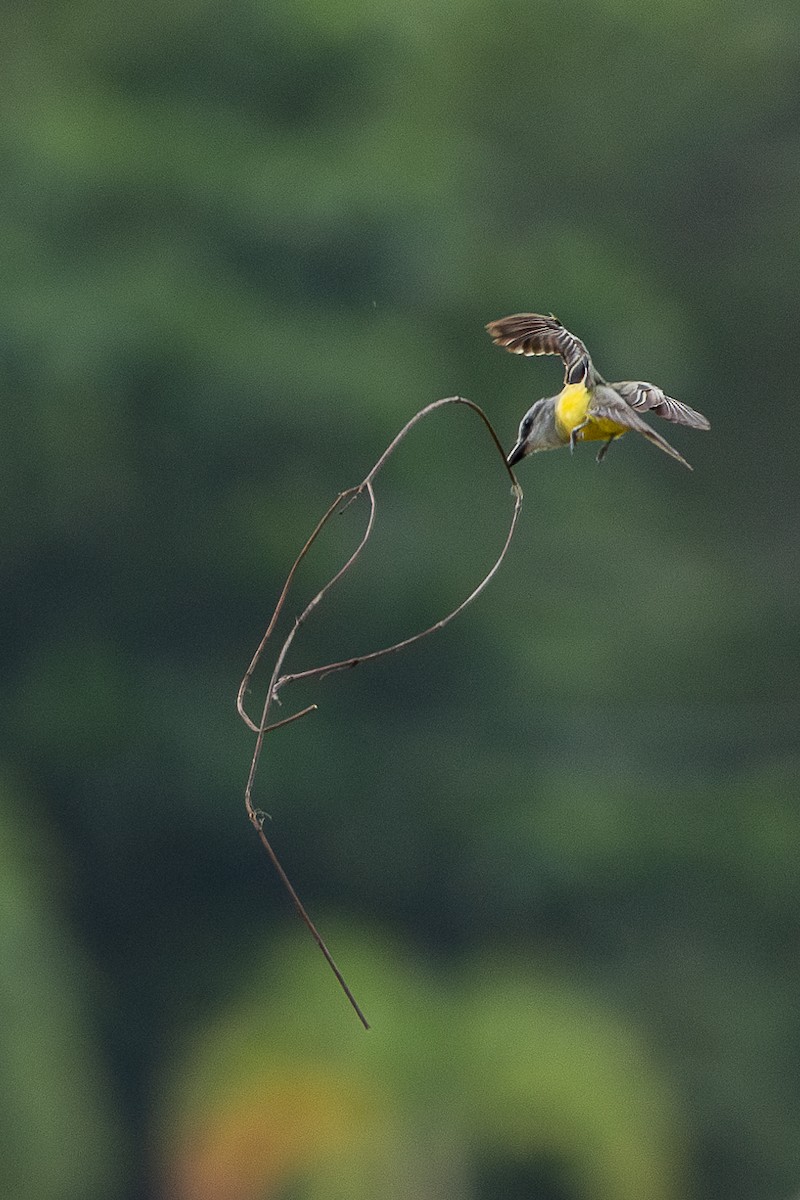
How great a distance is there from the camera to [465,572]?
698 centimetres

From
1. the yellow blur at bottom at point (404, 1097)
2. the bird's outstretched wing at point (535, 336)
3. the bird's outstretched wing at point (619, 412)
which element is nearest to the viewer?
the bird's outstretched wing at point (619, 412)

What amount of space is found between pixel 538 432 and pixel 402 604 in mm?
5834

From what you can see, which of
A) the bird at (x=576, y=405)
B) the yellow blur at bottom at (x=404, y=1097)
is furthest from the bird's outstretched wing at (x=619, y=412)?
the yellow blur at bottom at (x=404, y=1097)

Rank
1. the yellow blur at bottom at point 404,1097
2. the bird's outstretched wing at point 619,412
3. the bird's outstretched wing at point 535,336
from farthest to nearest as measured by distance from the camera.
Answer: the yellow blur at bottom at point 404,1097
the bird's outstretched wing at point 535,336
the bird's outstretched wing at point 619,412

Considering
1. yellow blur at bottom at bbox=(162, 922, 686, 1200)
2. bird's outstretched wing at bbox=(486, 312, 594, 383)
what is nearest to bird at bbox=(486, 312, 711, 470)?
bird's outstretched wing at bbox=(486, 312, 594, 383)

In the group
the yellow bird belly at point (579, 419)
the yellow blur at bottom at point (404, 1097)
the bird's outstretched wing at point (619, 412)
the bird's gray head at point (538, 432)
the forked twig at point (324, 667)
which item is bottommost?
the yellow blur at bottom at point (404, 1097)

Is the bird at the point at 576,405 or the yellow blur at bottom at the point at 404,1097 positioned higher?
the bird at the point at 576,405

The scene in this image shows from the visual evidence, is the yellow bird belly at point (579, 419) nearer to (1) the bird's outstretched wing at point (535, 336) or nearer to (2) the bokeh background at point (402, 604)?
(1) the bird's outstretched wing at point (535, 336)

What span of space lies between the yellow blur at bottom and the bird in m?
5.46

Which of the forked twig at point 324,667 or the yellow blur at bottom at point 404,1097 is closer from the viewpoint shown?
the forked twig at point 324,667

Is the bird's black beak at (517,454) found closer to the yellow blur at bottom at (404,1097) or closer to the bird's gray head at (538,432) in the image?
the bird's gray head at (538,432)

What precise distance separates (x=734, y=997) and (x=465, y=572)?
1848mm

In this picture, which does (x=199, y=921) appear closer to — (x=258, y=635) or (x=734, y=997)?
(x=258, y=635)

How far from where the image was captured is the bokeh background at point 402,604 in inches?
262
